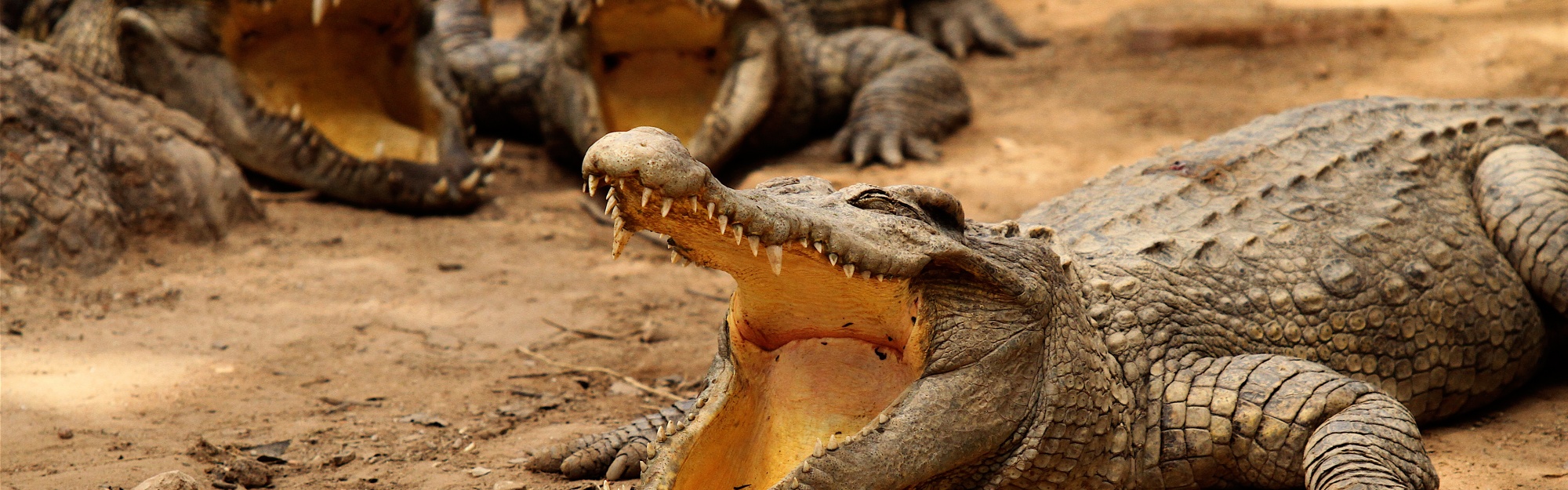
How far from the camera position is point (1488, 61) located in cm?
622

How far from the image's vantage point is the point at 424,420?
11.1 ft

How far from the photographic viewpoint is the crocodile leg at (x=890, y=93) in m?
6.51

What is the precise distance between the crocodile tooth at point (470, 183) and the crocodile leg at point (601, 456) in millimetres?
3016

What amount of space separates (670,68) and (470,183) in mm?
1401

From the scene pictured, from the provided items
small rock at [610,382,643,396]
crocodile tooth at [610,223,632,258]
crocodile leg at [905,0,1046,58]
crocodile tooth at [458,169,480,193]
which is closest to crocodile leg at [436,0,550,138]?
crocodile tooth at [458,169,480,193]

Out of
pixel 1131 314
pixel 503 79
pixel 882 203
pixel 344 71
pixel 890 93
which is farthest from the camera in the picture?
pixel 503 79

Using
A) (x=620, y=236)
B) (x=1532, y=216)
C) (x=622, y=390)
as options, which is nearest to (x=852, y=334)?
(x=620, y=236)

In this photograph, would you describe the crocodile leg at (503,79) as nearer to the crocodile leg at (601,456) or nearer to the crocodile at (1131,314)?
the crocodile leg at (601,456)

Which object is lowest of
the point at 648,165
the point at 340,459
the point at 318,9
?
the point at 340,459

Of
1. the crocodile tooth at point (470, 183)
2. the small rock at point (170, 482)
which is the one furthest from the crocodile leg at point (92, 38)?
the small rock at point (170, 482)

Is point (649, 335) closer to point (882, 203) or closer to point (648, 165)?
point (882, 203)

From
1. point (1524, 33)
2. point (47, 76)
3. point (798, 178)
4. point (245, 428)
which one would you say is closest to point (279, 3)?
point (47, 76)

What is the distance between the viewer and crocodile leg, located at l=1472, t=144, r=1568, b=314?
10.9ft

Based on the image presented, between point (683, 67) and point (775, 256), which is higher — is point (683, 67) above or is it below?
below
